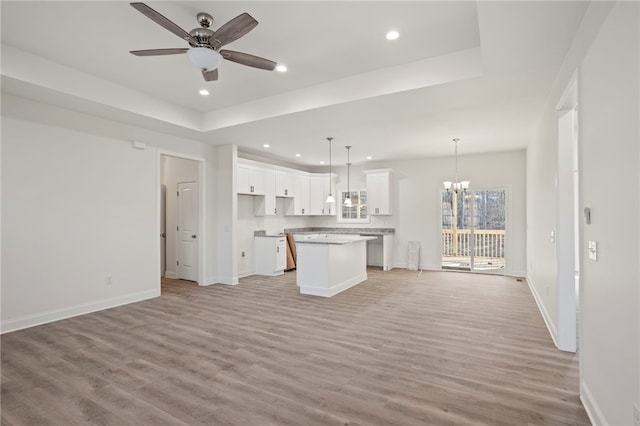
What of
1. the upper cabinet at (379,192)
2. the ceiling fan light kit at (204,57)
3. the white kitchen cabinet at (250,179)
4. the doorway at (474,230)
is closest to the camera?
the ceiling fan light kit at (204,57)

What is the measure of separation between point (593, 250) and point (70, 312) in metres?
5.64

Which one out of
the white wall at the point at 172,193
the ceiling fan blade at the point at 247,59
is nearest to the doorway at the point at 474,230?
the ceiling fan blade at the point at 247,59

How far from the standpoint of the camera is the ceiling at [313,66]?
2658mm

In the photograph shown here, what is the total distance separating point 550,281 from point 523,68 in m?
2.36

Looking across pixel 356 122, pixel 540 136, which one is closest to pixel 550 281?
pixel 540 136

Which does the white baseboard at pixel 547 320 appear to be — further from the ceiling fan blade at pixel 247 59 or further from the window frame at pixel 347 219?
the window frame at pixel 347 219

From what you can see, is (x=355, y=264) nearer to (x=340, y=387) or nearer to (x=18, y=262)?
(x=340, y=387)

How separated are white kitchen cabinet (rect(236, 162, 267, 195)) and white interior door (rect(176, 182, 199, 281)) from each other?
0.88m

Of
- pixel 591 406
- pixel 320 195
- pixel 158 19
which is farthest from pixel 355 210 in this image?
pixel 158 19

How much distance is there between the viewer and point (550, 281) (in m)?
3.74

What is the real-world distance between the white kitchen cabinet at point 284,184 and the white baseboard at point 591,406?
6.62 metres

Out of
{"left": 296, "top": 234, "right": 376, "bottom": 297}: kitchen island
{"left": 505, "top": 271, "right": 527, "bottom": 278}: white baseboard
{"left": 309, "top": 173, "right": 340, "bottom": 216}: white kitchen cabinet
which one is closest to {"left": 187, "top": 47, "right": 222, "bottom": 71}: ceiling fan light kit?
{"left": 296, "top": 234, "right": 376, "bottom": 297}: kitchen island

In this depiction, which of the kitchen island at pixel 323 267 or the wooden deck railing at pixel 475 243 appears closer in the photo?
the kitchen island at pixel 323 267

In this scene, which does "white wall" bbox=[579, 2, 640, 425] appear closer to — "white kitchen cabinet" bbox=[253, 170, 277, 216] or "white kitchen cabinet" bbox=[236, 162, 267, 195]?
"white kitchen cabinet" bbox=[236, 162, 267, 195]
